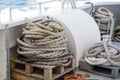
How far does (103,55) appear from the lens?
361 cm

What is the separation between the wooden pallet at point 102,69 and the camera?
3.47 meters

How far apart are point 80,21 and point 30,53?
1.08 metres

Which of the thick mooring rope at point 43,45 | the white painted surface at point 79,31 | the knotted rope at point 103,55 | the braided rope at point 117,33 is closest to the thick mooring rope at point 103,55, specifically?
the knotted rope at point 103,55

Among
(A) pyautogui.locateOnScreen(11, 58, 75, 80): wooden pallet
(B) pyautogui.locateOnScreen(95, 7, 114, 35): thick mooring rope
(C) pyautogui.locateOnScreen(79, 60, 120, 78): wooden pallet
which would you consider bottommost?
(C) pyautogui.locateOnScreen(79, 60, 120, 78): wooden pallet

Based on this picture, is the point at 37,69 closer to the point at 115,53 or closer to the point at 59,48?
the point at 59,48

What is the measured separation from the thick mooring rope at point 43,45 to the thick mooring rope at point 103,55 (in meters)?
0.47

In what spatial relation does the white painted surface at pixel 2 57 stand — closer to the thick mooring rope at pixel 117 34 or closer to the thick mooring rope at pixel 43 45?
the thick mooring rope at pixel 43 45

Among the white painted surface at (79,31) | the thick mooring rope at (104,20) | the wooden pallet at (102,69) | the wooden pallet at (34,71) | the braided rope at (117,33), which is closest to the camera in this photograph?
the wooden pallet at (34,71)

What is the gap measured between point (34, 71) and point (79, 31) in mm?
877

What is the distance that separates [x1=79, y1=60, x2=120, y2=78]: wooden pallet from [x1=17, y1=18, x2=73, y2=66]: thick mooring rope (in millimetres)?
448

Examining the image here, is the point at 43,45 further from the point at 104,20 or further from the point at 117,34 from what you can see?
the point at 117,34

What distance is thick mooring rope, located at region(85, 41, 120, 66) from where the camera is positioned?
3.52 metres

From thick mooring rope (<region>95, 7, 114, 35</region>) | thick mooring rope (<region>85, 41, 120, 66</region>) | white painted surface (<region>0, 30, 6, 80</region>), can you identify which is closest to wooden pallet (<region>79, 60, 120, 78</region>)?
thick mooring rope (<region>85, 41, 120, 66</region>)

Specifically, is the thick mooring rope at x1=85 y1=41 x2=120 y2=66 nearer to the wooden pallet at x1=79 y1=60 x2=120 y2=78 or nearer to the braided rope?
Answer: the wooden pallet at x1=79 y1=60 x2=120 y2=78
